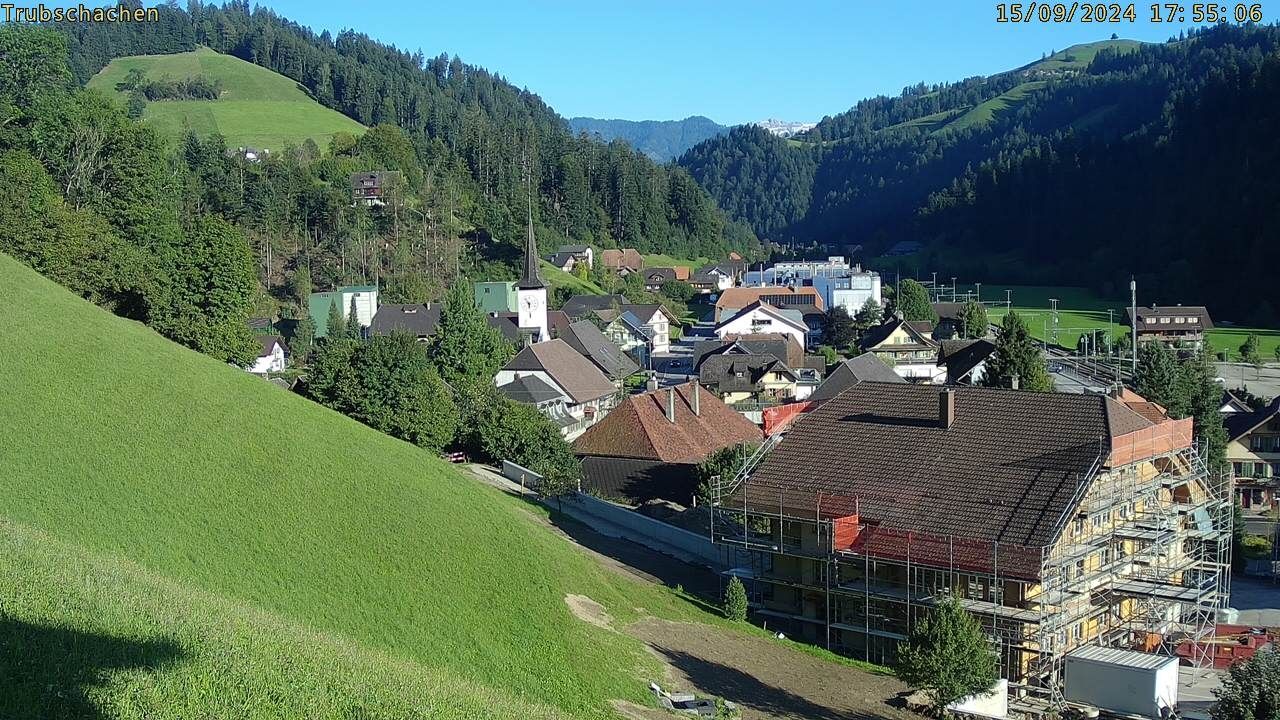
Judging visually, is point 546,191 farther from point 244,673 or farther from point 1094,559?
point 244,673

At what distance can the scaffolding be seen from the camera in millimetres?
21438

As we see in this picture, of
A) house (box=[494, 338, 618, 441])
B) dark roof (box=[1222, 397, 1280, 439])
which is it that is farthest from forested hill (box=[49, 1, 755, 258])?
dark roof (box=[1222, 397, 1280, 439])

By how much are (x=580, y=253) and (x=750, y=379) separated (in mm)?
42110

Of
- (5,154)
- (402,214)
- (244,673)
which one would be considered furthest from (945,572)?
(402,214)

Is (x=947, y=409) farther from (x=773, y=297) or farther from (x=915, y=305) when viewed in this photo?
(x=773, y=297)

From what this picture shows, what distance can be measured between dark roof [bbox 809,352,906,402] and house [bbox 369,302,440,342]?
22.5 m

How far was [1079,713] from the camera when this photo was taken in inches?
811

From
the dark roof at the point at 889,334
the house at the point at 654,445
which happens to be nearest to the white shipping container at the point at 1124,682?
the house at the point at 654,445

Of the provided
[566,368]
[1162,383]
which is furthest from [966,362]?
[566,368]

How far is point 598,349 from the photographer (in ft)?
200

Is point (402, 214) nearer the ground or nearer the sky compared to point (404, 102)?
nearer the ground

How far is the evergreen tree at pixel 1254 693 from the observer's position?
16.8 metres

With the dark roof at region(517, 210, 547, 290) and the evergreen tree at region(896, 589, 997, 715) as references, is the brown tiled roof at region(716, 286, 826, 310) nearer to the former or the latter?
the dark roof at region(517, 210, 547, 290)

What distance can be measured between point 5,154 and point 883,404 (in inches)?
1421
